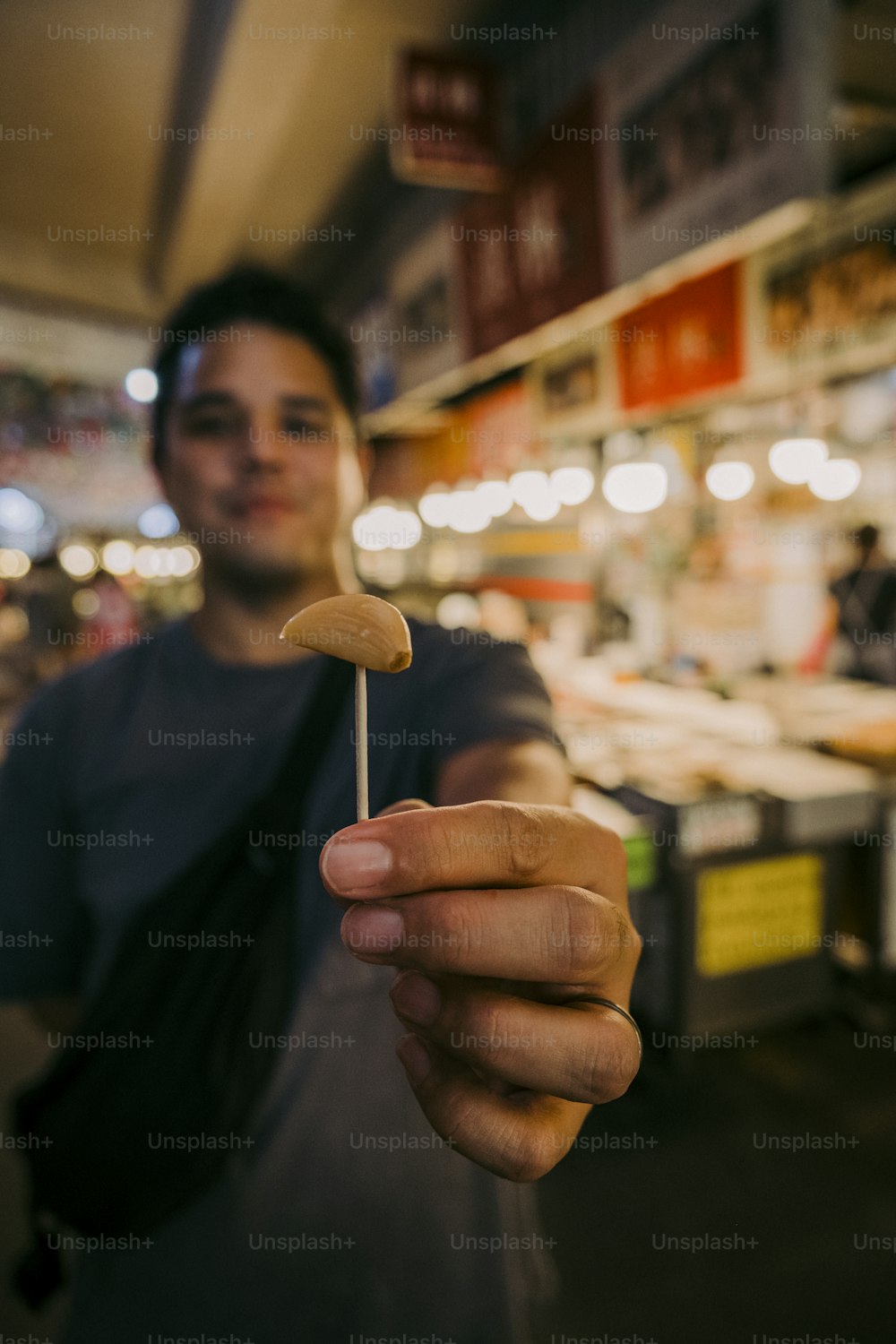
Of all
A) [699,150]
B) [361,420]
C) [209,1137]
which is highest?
[699,150]

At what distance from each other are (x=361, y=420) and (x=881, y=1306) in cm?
315

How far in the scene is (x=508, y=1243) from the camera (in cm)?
137

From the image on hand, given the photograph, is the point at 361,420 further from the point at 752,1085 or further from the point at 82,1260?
the point at 752,1085

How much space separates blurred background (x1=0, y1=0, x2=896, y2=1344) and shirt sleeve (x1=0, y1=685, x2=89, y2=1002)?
0.14m

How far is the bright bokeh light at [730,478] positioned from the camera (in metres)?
5.93

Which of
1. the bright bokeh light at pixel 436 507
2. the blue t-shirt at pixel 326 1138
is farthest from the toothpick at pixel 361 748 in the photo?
the bright bokeh light at pixel 436 507

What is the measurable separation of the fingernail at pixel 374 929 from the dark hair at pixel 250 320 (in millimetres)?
1226

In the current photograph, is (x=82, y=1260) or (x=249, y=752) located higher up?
(x=249, y=752)

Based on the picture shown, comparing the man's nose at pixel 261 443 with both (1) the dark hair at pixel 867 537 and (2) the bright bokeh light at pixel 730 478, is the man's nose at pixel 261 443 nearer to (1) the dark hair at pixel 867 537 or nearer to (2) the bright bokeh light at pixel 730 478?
(2) the bright bokeh light at pixel 730 478

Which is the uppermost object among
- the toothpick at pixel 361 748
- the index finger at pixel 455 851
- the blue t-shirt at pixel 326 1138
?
the toothpick at pixel 361 748

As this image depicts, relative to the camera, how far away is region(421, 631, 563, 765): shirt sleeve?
118 centimetres

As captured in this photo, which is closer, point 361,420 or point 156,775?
point 156,775

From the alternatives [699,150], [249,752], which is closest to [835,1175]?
[249,752]

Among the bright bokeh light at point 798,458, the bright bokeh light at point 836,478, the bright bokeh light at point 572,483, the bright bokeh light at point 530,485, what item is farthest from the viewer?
the bright bokeh light at point 530,485
